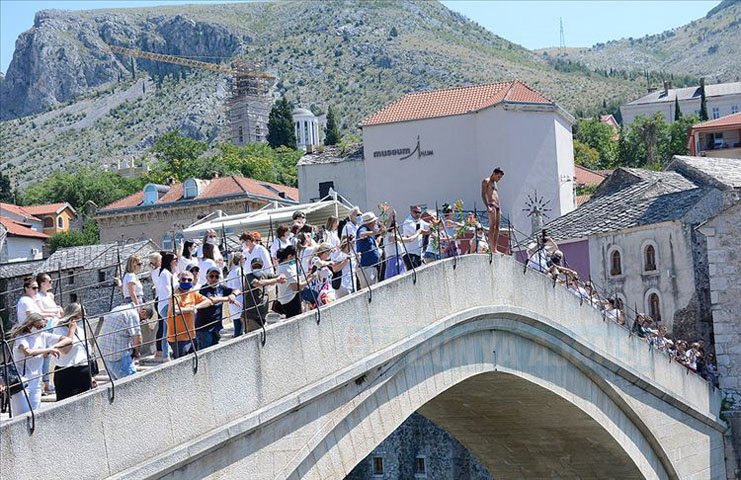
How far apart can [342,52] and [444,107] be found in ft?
437

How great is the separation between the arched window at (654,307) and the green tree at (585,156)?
5632cm

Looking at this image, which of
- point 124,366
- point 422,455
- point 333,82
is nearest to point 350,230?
point 124,366

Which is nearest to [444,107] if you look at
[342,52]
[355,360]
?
[355,360]

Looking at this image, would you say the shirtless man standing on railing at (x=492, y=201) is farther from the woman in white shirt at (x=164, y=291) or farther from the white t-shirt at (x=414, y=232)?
the woman in white shirt at (x=164, y=291)

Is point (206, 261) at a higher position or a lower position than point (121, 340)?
higher

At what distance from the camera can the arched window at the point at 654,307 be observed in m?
35.0

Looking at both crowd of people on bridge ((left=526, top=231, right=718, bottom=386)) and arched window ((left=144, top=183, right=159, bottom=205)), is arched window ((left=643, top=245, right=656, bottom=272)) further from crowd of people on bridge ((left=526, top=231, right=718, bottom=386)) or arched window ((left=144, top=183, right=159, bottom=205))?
arched window ((left=144, top=183, right=159, bottom=205))

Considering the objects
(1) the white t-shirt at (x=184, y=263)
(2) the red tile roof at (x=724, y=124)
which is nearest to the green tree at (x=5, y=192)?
(2) the red tile roof at (x=724, y=124)

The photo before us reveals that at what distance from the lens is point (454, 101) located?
169 ft

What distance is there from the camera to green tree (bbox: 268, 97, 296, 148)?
109m

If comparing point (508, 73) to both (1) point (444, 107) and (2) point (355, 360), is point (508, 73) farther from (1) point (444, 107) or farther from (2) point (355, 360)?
(2) point (355, 360)

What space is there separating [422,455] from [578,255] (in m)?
10.7

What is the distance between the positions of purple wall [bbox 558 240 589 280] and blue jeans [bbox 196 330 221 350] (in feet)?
77.4

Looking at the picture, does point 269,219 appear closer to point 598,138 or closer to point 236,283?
point 236,283
